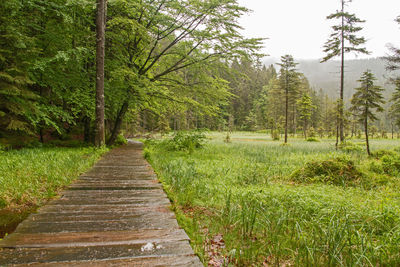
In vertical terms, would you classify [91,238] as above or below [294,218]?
above

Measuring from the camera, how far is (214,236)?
2758 millimetres

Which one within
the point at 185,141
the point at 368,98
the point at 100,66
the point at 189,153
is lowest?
the point at 189,153

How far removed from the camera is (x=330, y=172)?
6273 mm

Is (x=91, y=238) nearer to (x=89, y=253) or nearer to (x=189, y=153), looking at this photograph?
(x=89, y=253)

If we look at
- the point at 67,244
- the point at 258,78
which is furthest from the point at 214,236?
the point at 258,78

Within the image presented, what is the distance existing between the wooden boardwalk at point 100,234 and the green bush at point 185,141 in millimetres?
8343

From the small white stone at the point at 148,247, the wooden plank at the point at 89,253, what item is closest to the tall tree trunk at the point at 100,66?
the wooden plank at the point at 89,253

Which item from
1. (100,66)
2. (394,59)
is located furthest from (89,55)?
(394,59)

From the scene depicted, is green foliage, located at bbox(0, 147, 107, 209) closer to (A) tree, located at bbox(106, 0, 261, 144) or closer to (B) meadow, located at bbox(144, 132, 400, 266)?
(B) meadow, located at bbox(144, 132, 400, 266)

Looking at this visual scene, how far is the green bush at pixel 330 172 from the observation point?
19.9ft

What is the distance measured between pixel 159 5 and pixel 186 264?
38.8ft

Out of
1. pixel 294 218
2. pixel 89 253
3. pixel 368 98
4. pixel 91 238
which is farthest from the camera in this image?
pixel 368 98

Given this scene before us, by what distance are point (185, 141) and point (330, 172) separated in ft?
25.9

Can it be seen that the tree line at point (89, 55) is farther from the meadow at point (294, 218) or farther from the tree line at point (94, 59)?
the meadow at point (294, 218)
